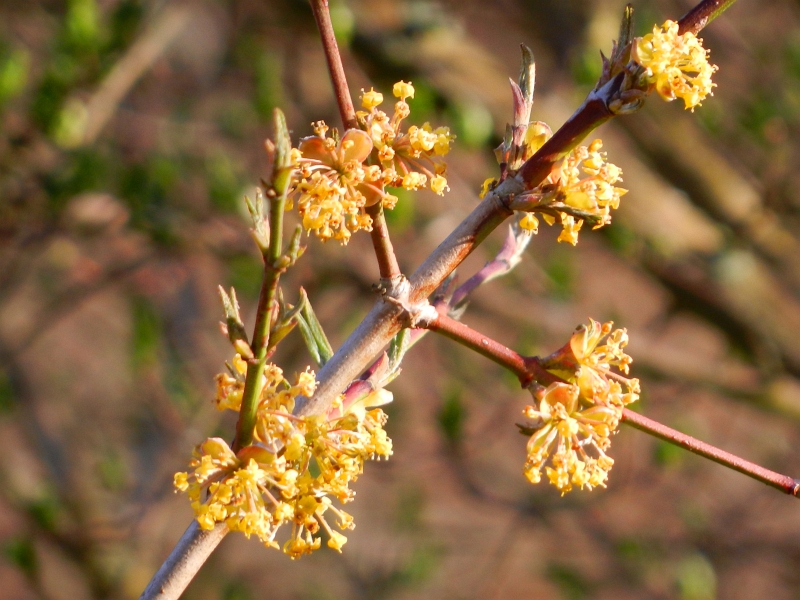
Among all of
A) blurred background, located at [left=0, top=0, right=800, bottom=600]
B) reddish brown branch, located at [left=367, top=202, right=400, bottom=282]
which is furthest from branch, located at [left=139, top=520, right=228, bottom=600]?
blurred background, located at [left=0, top=0, right=800, bottom=600]

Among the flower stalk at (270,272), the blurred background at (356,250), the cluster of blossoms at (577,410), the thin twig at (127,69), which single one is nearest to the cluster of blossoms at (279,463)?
the flower stalk at (270,272)

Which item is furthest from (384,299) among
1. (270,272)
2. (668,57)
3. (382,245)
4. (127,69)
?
(127,69)

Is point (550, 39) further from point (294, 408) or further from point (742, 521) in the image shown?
point (294, 408)

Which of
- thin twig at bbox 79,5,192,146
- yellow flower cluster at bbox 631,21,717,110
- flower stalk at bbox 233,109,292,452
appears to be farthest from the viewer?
thin twig at bbox 79,5,192,146

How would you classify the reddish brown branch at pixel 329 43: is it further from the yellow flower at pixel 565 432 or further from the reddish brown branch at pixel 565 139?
the yellow flower at pixel 565 432

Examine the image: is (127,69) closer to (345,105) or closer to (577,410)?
(345,105)

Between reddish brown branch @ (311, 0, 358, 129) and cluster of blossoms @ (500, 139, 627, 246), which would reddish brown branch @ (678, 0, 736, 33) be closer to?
cluster of blossoms @ (500, 139, 627, 246)

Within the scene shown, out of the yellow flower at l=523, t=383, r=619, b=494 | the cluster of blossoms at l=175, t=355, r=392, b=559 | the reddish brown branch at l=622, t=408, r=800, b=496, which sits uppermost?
the reddish brown branch at l=622, t=408, r=800, b=496
